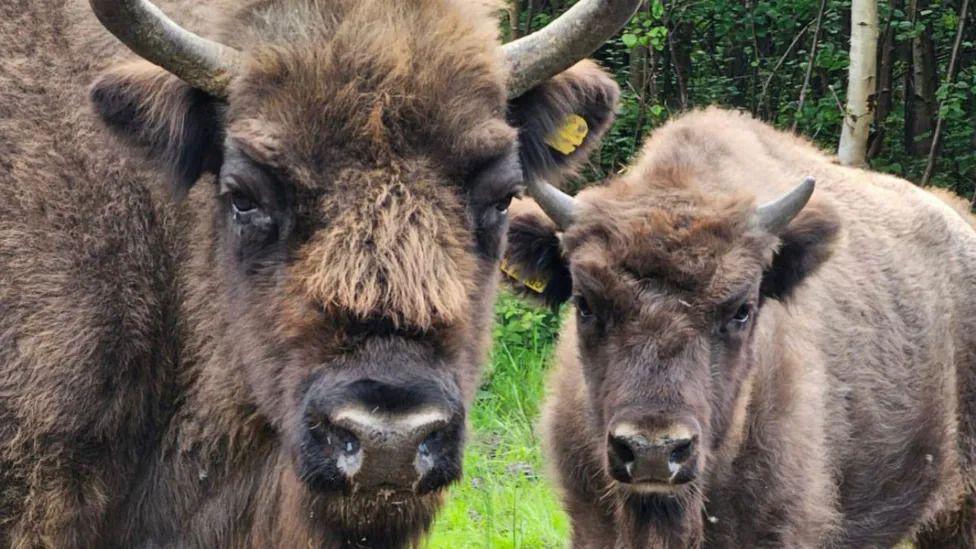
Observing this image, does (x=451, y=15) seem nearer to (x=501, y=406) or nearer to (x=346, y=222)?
(x=346, y=222)

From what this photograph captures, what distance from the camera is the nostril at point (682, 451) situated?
5.36 m

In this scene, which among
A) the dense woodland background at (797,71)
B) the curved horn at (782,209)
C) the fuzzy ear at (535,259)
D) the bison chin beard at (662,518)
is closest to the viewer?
the bison chin beard at (662,518)

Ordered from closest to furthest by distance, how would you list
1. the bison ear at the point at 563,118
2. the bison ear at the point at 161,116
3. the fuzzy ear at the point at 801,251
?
the bison ear at the point at 161,116, the bison ear at the point at 563,118, the fuzzy ear at the point at 801,251

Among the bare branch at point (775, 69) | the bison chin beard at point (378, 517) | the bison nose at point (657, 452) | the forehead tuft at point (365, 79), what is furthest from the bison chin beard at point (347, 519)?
the bare branch at point (775, 69)

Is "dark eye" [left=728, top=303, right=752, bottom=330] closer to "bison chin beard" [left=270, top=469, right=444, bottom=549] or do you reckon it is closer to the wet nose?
"bison chin beard" [left=270, top=469, right=444, bottom=549]

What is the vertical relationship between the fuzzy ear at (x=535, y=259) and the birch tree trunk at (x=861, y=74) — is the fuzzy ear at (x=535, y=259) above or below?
above

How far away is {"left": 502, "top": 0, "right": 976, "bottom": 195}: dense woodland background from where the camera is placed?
13852 millimetres

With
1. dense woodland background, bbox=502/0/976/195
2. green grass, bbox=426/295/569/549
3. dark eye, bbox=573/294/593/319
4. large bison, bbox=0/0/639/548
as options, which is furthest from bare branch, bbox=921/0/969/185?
large bison, bbox=0/0/639/548

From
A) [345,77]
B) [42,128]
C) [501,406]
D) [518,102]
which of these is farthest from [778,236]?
[501,406]

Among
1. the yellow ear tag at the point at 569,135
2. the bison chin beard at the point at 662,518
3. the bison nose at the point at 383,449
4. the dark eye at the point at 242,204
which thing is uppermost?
the dark eye at the point at 242,204

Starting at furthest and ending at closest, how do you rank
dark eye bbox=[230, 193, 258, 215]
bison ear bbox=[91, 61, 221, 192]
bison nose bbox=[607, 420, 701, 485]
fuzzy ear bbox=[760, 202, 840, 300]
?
1. fuzzy ear bbox=[760, 202, 840, 300]
2. bison nose bbox=[607, 420, 701, 485]
3. bison ear bbox=[91, 61, 221, 192]
4. dark eye bbox=[230, 193, 258, 215]

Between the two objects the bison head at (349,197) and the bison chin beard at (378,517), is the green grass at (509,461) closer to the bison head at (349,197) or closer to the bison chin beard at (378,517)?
the bison chin beard at (378,517)

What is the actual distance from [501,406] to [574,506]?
11.2 ft

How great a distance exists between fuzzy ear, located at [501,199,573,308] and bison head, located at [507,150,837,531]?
0.16 metres
